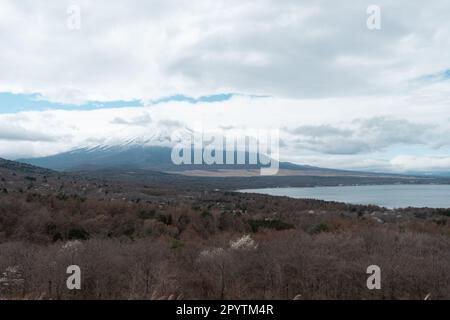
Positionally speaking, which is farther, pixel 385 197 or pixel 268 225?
pixel 385 197

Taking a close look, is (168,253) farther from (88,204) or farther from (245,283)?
(88,204)

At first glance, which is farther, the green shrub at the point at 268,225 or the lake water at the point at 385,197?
the lake water at the point at 385,197

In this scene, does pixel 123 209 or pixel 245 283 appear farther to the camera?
pixel 123 209

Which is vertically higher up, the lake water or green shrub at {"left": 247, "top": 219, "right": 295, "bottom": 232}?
green shrub at {"left": 247, "top": 219, "right": 295, "bottom": 232}

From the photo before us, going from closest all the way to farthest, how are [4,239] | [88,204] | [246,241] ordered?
[246,241]
[4,239]
[88,204]

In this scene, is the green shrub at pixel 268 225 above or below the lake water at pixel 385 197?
above

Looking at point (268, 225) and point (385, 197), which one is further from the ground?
point (268, 225)

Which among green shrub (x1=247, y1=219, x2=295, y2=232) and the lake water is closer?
green shrub (x1=247, y1=219, x2=295, y2=232)
